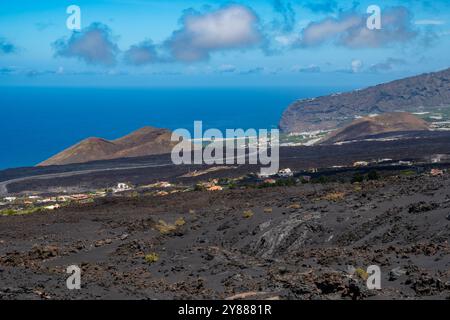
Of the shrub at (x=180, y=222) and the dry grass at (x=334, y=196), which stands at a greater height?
the dry grass at (x=334, y=196)

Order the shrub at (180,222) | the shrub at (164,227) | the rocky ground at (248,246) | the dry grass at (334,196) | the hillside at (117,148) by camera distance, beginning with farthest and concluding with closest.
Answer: the hillside at (117,148) → the dry grass at (334,196) → the shrub at (180,222) → the shrub at (164,227) → the rocky ground at (248,246)

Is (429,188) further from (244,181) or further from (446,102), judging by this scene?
(446,102)

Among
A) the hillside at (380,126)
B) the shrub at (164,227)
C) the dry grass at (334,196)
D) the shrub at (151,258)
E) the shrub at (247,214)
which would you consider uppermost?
the hillside at (380,126)

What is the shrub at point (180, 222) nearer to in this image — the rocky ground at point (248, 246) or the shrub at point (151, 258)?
the rocky ground at point (248, 246)

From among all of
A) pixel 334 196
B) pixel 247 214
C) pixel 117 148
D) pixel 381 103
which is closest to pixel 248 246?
pixel 247 214

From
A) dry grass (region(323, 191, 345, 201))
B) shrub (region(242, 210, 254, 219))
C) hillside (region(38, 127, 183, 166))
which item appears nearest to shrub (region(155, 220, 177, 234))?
shrub (region(242, 210, 254, 219))

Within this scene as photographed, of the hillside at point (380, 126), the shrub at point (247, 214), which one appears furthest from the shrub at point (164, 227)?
the hillside at point (380, 126)

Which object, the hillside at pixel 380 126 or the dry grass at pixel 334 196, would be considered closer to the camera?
the dry grass at pixel 334 196
